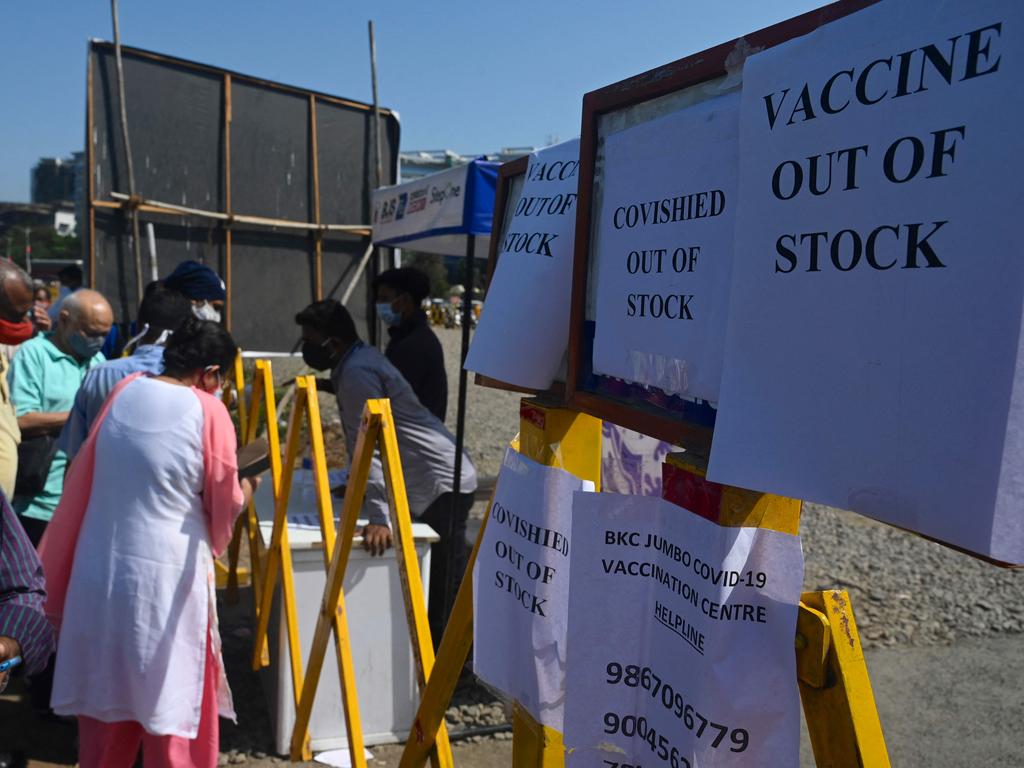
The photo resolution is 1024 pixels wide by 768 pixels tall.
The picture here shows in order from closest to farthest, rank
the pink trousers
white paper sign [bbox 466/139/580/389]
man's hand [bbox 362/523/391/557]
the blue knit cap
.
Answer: white paper sign [bbox 466/139/580/389], the pink trousers, man's hand [bbox 362/523/391/557], the blue knit cap

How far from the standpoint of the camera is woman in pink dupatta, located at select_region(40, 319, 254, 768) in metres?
2.92

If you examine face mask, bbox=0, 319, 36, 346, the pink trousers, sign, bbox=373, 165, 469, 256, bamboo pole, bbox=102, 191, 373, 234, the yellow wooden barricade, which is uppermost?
bamboo pole, bbox=102, 191, 373, 234

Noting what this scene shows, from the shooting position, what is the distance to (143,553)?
296 cm

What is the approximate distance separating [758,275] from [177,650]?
108 inches

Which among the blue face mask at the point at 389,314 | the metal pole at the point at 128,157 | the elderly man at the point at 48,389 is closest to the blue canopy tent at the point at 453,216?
the blue face mask at the point at 389,314

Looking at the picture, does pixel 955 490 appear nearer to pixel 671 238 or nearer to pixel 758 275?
pixel 758 275

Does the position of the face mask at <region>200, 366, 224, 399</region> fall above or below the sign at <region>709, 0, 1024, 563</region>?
below

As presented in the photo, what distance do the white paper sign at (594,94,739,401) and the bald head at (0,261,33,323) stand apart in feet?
6.58

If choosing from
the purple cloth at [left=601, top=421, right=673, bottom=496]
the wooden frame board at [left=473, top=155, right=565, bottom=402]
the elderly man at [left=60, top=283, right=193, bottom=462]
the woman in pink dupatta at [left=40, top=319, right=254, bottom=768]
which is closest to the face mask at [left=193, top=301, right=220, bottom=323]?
the elderly man at [left=60, top=283, right=193, bottom=462]

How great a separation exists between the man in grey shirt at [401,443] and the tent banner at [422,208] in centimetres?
71

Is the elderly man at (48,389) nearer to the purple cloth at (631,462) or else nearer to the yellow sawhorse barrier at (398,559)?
the yellow sawhorse barrier at (398,559)

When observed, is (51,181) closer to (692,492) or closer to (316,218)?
(316,218)

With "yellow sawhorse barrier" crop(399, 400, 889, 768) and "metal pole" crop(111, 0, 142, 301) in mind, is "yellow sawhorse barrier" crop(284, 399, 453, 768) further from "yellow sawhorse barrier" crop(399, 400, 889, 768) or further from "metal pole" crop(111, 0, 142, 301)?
"metal pole" crop(111, 0, 142, 301)

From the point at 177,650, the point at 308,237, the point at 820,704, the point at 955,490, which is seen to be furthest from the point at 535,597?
the point at 308,237
